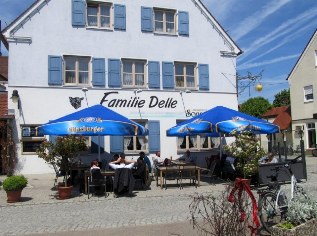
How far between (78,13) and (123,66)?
323cm

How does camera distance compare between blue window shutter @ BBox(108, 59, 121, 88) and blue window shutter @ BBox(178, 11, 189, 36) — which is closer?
blue window shutter @ BBox(108, 59, 121, 88)

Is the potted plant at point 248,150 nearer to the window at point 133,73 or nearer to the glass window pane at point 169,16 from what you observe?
the window at point 133,73

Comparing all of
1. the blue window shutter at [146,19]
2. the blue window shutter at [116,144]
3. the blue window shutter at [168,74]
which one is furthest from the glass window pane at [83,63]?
the blue window shutter at [168,74]

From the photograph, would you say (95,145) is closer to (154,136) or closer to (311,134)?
(154,136)

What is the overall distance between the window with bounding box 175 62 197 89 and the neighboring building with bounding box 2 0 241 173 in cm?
5

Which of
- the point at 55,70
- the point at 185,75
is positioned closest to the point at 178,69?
the point at 185,75

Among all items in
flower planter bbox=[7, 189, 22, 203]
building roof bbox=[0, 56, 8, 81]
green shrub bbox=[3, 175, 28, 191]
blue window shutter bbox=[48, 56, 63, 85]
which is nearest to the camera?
green shrub bbox=[3, 175, 28, 191]

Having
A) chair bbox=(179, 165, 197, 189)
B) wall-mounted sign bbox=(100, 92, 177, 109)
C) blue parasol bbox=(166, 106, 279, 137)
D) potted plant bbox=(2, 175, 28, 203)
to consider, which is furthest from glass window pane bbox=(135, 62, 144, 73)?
potted plant bbox=(2, 175, 28, 203)

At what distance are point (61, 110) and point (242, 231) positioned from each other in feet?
46.2

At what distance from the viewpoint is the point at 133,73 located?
63.7 feet

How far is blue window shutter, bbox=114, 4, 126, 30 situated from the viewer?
62.6 feet

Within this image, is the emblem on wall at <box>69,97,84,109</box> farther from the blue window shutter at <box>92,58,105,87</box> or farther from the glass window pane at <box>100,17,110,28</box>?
the glass window pane at <box>100,17,110,28</box>

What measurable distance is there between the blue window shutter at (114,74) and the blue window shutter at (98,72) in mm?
333

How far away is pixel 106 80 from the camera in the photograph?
18672 millimetres
